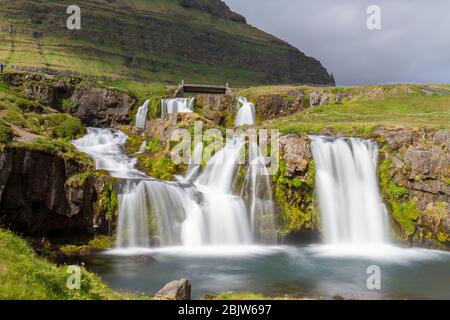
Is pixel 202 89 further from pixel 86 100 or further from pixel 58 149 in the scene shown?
pixel 58 149

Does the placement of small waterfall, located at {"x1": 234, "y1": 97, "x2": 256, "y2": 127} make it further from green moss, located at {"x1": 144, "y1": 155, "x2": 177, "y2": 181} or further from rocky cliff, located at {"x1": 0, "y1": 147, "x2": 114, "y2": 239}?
rocky cliff, located at {"x1": 0, "y1": 147, "x2": 114, "y2": 239}

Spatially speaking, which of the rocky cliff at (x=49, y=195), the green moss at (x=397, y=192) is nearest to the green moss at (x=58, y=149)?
the rocky cliff at (x=49, y=195)

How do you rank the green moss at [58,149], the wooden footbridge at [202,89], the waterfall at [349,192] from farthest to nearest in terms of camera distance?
the wooden footbridge at [202,89] < the waterfall at [349,192] < the green moss at [58,149]

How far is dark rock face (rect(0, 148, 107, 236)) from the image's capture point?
1046 inches

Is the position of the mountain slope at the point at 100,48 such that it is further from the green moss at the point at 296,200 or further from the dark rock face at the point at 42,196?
the green moss at the point at 296,200

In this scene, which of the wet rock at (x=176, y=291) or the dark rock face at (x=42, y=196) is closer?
the wet rock at (x=176, y=291)

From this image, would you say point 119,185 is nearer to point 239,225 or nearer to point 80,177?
point 80,177

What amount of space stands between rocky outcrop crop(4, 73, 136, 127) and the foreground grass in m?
56.4

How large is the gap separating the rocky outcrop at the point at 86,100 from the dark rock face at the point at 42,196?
39805 millimetres

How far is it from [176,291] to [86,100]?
60.7 metres

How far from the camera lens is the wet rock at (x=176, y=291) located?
50.4ft

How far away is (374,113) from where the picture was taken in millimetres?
54156

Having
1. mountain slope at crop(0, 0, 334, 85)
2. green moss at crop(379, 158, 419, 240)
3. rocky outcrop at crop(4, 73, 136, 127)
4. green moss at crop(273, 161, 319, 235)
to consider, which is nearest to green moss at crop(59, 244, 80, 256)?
green moss at crop(273, 161, 319, 235)

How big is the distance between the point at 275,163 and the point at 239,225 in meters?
6.42
